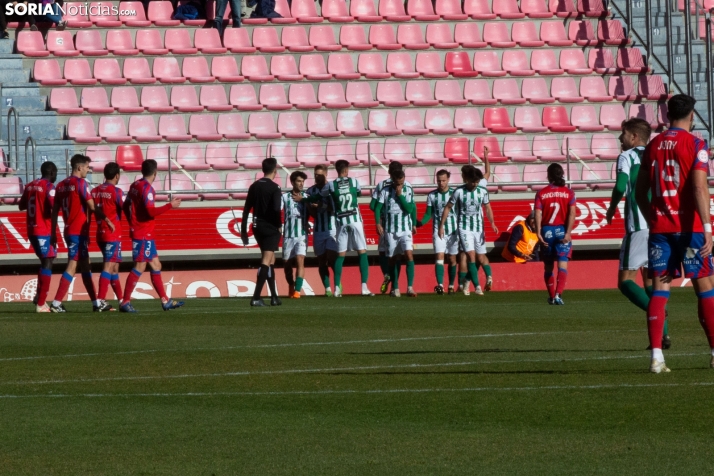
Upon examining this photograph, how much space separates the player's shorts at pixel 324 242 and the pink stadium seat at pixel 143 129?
5.33m

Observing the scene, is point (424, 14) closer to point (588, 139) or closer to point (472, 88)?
point (472, 88)

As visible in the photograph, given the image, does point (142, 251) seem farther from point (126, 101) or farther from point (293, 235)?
point (126, 101)

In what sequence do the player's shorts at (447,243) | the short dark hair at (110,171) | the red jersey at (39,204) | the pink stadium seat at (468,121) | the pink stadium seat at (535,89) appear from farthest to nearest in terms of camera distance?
the pink stadium seat at (535,89), the pink stadium seat at (468,121), the player's shorts at (447,243), the red jersey at (39,204), the short dark hair at (110,171)

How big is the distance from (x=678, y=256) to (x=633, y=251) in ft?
7.39

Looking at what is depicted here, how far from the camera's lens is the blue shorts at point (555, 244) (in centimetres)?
1769

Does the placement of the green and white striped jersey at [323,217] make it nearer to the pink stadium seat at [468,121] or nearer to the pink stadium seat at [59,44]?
the pink stadium seat at [468,121]

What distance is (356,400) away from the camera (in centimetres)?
727

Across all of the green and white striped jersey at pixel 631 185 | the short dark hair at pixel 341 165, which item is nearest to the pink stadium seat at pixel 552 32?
the short dark hair at pixel 341 165

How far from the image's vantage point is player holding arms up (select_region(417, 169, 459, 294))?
21.6 meters

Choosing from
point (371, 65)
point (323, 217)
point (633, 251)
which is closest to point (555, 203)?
point (323, 217)

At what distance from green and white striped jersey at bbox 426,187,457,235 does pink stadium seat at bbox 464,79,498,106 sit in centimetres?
504

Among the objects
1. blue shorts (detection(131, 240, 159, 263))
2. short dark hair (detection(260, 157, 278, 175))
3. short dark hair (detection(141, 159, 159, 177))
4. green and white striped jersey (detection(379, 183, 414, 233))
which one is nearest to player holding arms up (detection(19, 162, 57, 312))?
blue shorts (detection(131, 240, 159, 263))

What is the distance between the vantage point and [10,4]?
2642 cm

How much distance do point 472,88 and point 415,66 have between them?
4.52ft
